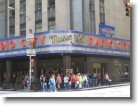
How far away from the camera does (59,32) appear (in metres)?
34.4

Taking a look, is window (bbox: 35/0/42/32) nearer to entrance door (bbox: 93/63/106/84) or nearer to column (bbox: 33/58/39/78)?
column (bbox: 33/58/39/78)

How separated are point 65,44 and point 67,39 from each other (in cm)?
60

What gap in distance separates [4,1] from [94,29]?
14.4 m

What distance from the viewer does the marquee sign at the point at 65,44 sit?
34.0 m

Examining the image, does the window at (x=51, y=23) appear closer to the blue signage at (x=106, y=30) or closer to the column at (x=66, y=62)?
the column at (x=66, y=62)

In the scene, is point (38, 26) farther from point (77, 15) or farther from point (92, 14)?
point (92, 14)

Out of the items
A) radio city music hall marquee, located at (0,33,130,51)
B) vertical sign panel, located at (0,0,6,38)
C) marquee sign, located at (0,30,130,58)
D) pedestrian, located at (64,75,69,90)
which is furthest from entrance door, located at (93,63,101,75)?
vertical sign panel, located at (0,0,6,38)

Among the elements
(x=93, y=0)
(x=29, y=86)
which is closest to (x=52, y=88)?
(x=29, y=86)

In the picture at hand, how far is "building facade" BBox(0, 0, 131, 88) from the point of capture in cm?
3478

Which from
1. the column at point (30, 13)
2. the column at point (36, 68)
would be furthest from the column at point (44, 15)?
the column at point (36, 68)

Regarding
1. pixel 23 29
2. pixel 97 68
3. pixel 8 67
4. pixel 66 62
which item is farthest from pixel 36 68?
pixel 97 68

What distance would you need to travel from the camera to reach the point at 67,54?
3522 cm

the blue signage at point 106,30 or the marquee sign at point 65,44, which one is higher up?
the blue signage at point 106,30

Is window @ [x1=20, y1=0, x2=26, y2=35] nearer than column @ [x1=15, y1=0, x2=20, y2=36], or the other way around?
window @ [x1=20, y1=0, x2=26, y2=35]
